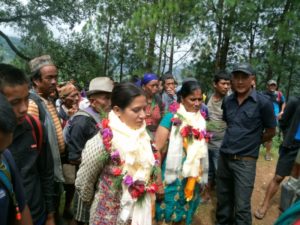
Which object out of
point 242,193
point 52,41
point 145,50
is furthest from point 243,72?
point 52,41

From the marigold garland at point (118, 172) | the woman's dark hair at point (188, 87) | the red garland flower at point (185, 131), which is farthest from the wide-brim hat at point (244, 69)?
the marigold garland at point (118, 172)

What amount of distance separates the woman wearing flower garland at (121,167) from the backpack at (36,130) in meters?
0.32

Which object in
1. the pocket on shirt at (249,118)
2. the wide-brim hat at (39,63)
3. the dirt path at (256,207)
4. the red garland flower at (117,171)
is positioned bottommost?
the dirt path at (256,207)

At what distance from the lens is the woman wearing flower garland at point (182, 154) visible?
2.93 metres

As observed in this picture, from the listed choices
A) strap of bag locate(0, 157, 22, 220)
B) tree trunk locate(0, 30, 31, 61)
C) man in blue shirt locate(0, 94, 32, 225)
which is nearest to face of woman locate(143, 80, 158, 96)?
man in blue shirt locate(0, 94, 32, 225)

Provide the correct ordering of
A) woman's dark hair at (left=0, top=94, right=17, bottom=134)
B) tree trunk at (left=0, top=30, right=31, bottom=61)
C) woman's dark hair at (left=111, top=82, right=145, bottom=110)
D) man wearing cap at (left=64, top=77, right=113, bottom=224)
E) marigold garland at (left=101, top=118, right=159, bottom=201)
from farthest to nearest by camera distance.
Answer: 1. tree trunk at (left=0, top=30, right=31, bottom=61)
2. man wearing cap at (left=64, top=77, right=113, bottom=224)
3. woman's dark hair at (left=111, top=82, right=145, bottom=110)
4. marigold garland at (left=101, top=118, right=159, bottom=201)
5. woman's dark hair at (left=0, top=94, right=17, bottom=134)

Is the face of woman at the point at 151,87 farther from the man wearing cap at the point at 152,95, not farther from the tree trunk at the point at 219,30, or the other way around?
the tree trunk at the point at 219,30

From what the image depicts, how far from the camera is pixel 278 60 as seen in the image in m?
10.2

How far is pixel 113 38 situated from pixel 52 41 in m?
2.75

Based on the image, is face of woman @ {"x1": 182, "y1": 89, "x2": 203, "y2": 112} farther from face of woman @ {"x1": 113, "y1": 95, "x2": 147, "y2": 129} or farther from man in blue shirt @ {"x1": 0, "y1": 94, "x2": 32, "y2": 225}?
man in blue shirt @ {"x1": 0, "y1": 94, "x2": 32, "y2": 225}

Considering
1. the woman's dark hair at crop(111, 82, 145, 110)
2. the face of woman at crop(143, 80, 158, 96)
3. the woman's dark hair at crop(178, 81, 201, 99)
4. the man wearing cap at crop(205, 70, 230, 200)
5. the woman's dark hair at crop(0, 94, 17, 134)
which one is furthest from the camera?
the face of woman at crop(143, 80, 158, 96)

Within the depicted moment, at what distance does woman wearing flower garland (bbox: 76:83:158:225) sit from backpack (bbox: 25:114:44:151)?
32 centimetres

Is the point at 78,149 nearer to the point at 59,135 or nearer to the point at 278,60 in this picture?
the point at 59,135

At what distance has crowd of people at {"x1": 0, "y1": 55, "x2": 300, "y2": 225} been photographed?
1.79m
